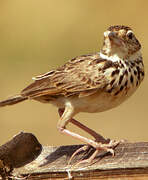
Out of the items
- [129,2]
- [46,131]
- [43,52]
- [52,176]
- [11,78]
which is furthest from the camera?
[129,2]

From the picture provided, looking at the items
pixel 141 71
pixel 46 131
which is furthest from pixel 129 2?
pixel 141 71

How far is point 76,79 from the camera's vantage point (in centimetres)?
878

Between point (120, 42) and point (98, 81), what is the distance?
491 millimetres

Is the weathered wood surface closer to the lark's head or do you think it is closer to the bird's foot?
the bird's foot

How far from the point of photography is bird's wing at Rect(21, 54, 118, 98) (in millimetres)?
8492

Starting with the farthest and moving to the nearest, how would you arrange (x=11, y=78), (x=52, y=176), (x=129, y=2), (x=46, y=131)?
(x=129, y=2)
(x=11, y=78)
(x=46, y=131)
(x=52, y=176)

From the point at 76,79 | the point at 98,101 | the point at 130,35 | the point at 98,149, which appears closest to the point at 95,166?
the point at 98,149

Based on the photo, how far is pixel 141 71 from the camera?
8.77m

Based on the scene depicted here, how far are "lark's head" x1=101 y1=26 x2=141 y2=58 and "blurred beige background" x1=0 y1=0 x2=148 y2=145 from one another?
620cm

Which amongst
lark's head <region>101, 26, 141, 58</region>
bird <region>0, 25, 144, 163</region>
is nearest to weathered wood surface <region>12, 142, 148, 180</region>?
bird <region>0, 25, 144, 163</region>

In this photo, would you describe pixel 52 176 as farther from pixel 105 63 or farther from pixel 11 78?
pixel 11 78

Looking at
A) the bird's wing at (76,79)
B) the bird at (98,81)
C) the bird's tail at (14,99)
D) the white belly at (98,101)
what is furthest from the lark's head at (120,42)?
the bird's tail at (14,99)

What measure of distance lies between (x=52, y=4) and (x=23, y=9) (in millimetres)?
864

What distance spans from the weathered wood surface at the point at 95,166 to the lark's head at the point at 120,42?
3.85 feet
